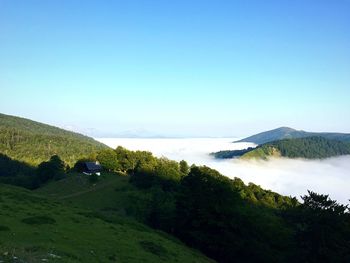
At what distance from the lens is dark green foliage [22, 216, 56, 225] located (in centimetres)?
3531

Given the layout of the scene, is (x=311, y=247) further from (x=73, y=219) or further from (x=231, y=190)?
(x=73, y=219)

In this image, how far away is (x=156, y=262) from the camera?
33438 millimetres

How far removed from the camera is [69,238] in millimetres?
32844

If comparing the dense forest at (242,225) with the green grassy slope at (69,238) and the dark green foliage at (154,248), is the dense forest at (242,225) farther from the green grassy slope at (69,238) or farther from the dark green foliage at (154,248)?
the dark green foliage at (154,248)

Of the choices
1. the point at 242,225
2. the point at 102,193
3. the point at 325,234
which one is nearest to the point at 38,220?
the point at 242,225

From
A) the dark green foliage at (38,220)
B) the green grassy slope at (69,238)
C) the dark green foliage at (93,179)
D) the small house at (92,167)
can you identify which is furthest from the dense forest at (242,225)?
the small house at (92,167)

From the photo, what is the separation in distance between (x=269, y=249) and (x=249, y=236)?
10.7 feet

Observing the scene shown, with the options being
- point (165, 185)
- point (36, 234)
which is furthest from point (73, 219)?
point (165, 185)

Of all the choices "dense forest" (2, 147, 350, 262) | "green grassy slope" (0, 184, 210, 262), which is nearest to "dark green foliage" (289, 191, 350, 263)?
"dense forest" (2, 147, 350, 262)

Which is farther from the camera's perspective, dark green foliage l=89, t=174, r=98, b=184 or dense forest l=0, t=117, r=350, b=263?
dark green foliage l=89, t=174, r=98, b=184

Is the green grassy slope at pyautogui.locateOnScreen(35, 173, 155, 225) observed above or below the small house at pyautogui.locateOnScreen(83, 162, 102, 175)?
below

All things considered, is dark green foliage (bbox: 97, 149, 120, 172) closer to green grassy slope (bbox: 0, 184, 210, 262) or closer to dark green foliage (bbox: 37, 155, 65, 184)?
dark green foliage (bbox: 37, 155, 65, 184)

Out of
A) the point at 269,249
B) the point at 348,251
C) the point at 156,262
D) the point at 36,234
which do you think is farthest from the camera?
the point at 269,249

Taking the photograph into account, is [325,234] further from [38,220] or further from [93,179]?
[93,179]
